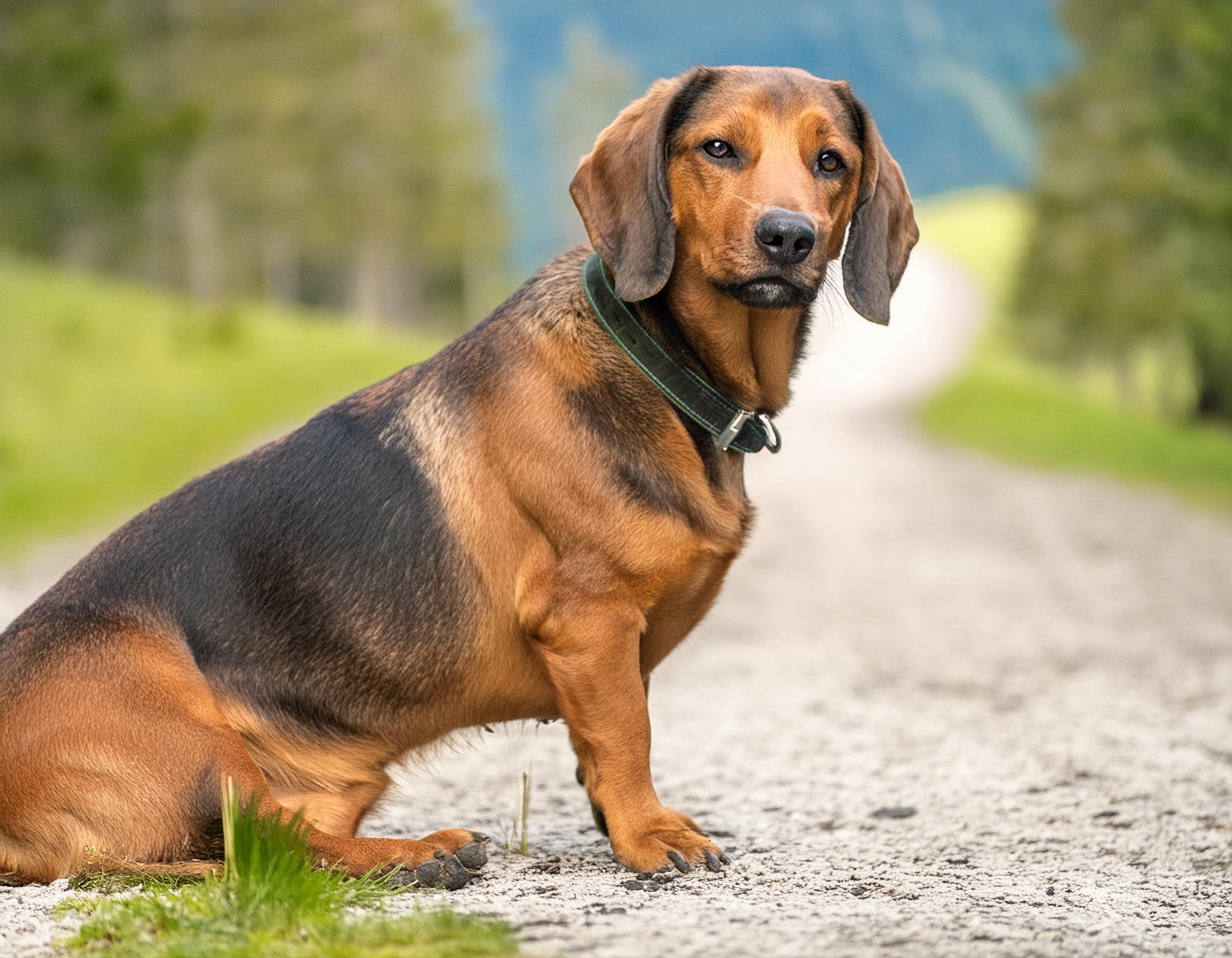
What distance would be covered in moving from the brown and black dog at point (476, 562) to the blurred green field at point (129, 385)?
27.8 feet

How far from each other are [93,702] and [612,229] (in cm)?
209

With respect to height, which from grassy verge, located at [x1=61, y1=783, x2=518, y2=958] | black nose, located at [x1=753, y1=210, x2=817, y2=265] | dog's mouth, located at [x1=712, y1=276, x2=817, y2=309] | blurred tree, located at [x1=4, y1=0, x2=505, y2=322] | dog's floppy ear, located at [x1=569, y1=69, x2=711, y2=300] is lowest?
grassy verge, located at [x1=61, y1=783, x2=518, y2=958]

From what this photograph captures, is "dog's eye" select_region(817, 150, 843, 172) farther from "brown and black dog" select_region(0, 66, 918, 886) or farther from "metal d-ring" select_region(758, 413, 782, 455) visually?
"metal d-ring" select_region(758, 413, 782, 455)

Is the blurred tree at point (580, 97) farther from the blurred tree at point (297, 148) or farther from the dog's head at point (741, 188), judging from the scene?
the dog's head at point (741, 188)

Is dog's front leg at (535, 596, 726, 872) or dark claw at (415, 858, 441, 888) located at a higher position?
dog's front leg at (535, 596, 726, 872)

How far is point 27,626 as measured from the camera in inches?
169

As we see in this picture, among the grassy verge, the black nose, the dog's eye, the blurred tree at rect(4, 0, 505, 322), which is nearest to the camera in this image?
the grassy verge

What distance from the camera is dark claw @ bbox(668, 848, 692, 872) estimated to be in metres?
4.20

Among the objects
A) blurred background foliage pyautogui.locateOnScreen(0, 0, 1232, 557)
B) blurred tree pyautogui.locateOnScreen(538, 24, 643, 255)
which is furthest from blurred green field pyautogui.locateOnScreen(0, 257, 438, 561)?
blurred tree pyautogui.locateOnScreen(538, 24, 643, 255)

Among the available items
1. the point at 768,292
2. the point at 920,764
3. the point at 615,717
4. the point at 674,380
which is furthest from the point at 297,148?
the point at 615,717

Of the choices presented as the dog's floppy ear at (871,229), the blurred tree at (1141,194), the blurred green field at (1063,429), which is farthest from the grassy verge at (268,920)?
the blurred tree at (1141,194)

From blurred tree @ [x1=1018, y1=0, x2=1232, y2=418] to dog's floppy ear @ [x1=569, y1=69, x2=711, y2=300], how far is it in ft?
40.7

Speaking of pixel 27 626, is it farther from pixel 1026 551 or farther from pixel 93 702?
pixel 1026 551

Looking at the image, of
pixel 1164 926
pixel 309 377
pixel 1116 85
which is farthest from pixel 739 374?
pixel 1116 85
